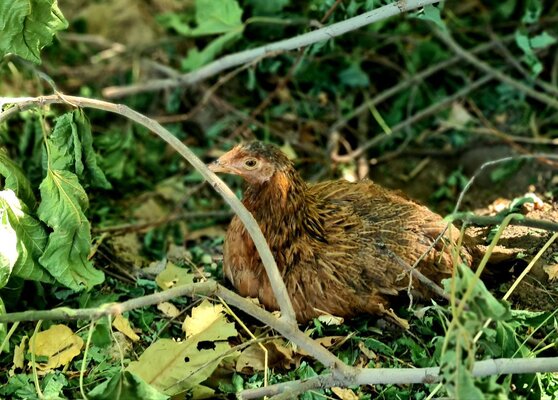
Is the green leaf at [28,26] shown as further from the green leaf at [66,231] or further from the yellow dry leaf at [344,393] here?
the yellow dry leaf at [344,393]

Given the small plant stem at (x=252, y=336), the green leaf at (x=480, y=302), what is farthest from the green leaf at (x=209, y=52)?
the green leaf at (x=480, y=302)

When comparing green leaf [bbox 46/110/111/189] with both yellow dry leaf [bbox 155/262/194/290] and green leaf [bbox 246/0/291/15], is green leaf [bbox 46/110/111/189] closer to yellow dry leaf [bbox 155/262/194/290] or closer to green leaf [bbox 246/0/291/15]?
yellow dry leaf [bbox 155/262/194/290]

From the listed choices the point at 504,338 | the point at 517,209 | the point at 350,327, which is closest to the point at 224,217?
the point at 350,327

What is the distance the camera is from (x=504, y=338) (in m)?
2.68

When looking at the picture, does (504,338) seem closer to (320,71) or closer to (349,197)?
(349,197)

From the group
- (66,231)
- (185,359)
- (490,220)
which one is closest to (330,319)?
(185,359)

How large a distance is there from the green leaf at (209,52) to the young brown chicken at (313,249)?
125 cm

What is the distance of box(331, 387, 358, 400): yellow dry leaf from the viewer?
2.77 metres

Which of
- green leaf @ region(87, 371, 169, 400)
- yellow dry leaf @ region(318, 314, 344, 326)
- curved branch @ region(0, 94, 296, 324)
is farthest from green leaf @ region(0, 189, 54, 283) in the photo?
yellow dry leaf @ region(318, 314, 344, 326)

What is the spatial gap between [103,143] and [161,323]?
1263 mm

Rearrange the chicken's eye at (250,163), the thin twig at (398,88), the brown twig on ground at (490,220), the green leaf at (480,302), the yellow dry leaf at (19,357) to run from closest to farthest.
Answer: the green leaf at (480,302) → the brown twig on ground at (490,220) → the yellow dry leaf at (19,357) → the chicken's eye at (250,163) → the thin twig at (398,88)

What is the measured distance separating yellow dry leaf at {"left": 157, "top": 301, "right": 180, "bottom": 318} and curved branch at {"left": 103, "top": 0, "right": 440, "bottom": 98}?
1213 millimetres

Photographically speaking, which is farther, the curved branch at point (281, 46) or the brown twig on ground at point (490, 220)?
the curved branch at point (281, 46)

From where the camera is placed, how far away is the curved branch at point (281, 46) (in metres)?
2.97
